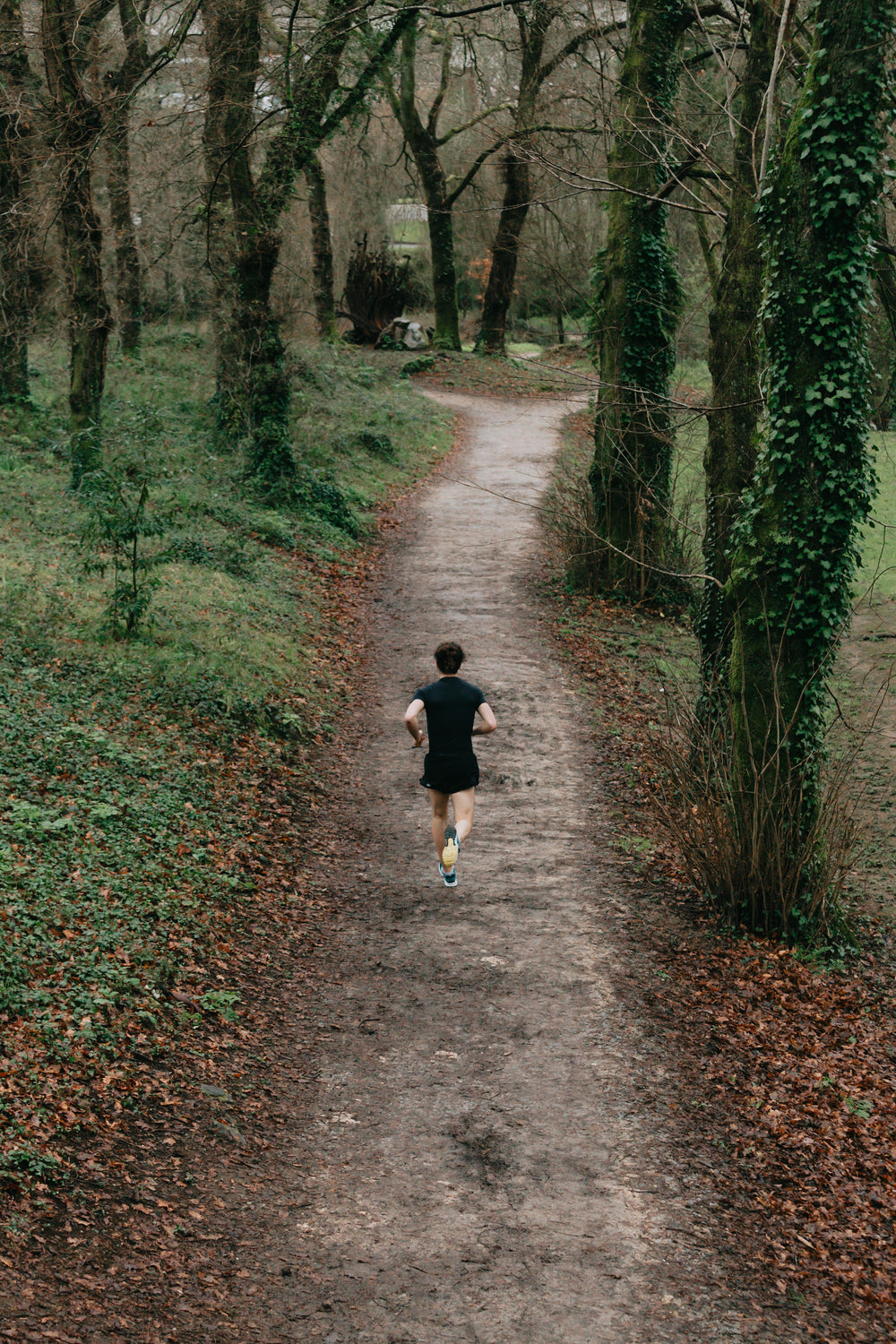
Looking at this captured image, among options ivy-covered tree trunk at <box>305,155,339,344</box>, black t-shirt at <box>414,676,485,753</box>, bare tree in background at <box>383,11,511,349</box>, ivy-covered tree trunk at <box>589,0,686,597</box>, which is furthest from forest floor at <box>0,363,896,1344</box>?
bare tree in background at <box>383,11,511,349</box>

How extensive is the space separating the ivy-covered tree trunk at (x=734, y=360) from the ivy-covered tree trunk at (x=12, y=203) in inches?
355

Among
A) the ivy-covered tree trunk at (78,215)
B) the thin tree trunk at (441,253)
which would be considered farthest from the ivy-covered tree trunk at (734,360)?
the thin tree trunk at (441,253)

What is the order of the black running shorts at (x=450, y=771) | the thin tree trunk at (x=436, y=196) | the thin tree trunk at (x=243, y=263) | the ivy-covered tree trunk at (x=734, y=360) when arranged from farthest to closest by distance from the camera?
the thin tree trunk at (x=436, y=196) → the thin tree trunk at (x=243, y=263) → the ivy-covered tree trunk at (x=734, y=360) → the black running shorts at (x=450, y=771)

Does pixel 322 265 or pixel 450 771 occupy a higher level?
pixel 322 265

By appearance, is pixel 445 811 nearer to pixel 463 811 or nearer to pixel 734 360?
pixel 463 811

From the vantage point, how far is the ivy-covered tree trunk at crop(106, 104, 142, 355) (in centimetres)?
1797

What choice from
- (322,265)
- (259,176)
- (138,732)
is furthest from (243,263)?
(322,265)

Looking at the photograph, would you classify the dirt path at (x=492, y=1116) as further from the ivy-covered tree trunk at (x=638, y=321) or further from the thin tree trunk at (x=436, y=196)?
the thin tree trunk at (x=436, y=196)

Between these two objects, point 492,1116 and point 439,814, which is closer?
point 492,1116

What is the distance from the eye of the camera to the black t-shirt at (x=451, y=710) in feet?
26.3

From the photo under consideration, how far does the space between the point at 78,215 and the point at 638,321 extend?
796cm

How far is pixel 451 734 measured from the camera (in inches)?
317

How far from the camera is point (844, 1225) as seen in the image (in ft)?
18.2

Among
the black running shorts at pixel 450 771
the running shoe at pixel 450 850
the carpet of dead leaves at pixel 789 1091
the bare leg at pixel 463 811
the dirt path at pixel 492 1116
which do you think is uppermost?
the black running shorts at pixel 450 771
